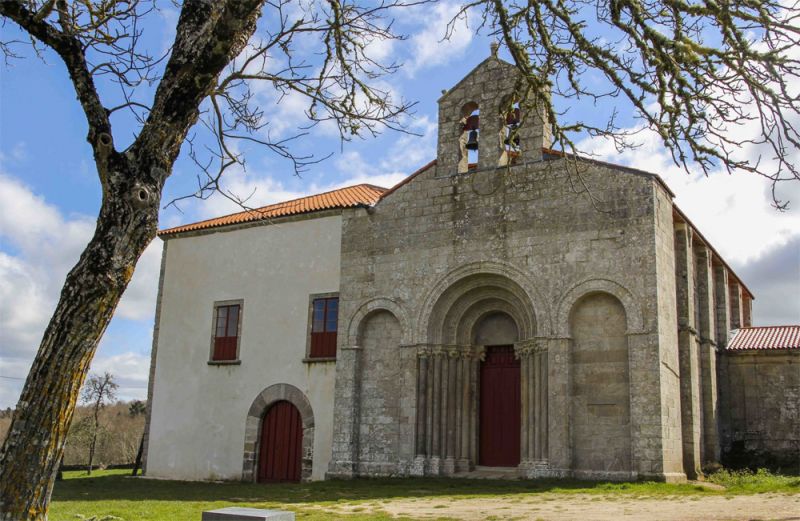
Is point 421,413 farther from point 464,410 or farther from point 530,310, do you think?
point 530,310

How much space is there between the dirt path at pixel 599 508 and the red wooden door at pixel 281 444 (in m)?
6.87

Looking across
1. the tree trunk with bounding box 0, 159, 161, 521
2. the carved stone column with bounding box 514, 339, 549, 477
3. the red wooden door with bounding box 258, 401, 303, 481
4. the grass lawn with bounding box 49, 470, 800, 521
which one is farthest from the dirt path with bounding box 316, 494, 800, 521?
the red wooden door with bounding box 258, 401, 303, 481

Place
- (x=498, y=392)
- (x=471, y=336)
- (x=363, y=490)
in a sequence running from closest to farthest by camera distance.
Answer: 1. (x=363, y=490)
2. (x=498, y=392)
3. (x=471, y=336)

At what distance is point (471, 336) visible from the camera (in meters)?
18.4

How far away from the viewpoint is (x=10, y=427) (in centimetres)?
562

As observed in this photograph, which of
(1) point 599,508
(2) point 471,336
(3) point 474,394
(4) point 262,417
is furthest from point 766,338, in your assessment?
(4) point 262,417

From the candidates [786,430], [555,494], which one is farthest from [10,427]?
[786,430]

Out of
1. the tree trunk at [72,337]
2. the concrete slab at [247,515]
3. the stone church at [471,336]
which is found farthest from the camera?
the stone church at [471,336]

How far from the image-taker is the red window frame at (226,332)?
21266mm

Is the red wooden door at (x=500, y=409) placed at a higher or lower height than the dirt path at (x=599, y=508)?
higher

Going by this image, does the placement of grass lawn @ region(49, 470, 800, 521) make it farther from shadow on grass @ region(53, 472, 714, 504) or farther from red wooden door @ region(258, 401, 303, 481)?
red wooden door @ region(258, 401, 303, 481)

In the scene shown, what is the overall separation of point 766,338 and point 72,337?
20.2m

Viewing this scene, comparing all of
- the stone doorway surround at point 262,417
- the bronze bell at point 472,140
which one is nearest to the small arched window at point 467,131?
the bronze bell at point 472,140

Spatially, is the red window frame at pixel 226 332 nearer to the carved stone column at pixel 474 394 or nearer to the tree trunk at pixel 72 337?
the carved stone column at pixel 474 394
